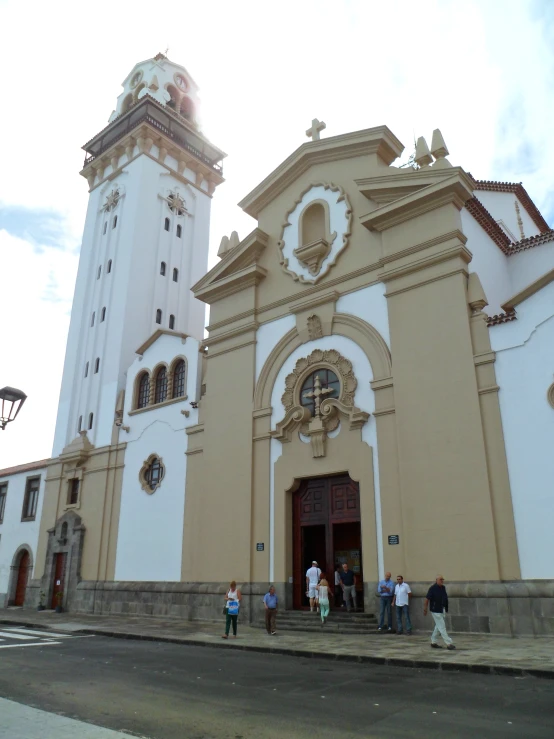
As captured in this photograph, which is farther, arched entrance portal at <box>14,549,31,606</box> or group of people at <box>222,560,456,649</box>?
arched entrance portal at <box>14,549,31,606</box>

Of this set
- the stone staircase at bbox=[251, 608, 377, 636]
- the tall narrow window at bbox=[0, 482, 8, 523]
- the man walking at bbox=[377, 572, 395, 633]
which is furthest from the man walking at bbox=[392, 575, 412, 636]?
the tall narrow window at bbox=[0, 482, 8, 523]

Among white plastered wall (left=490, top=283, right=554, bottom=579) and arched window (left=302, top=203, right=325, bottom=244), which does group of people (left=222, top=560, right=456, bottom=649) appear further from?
arched window (left=302, top=203, right=325, bottom=244)

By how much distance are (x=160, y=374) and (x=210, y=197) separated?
16.0 m

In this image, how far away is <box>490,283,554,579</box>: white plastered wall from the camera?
14289mm

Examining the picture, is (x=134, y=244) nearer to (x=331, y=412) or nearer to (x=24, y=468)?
(x=24, y=468)

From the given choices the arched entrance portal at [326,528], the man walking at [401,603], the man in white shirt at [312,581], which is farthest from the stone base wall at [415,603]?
the man in white shirt at [312,581]

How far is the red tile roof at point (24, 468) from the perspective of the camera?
102 feet

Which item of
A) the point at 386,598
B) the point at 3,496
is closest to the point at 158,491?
the point at 386,598

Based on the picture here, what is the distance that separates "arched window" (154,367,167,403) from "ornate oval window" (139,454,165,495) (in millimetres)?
2753

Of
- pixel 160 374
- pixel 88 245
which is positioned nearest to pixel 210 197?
pixel 88 245

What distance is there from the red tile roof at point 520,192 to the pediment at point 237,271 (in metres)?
10.3

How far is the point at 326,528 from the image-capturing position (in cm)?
1881

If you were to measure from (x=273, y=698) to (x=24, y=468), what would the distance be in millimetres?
27831

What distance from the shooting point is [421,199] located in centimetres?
1864
